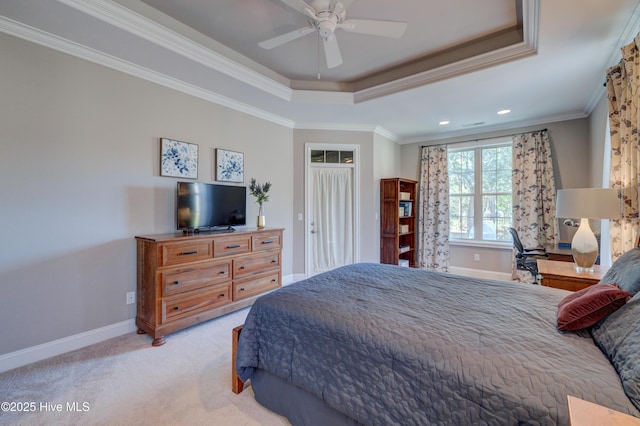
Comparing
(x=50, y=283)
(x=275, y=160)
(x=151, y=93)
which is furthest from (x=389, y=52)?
(x=50, y=283)

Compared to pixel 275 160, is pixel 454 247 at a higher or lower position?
lower

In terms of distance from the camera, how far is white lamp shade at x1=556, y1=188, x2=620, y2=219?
211cm

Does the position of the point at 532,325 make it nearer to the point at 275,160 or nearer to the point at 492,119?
the point at 275,160

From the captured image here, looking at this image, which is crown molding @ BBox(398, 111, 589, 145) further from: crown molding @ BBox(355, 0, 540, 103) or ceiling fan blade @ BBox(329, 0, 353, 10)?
ceiling fan blade @ BBox(329, 0, 353, 10)

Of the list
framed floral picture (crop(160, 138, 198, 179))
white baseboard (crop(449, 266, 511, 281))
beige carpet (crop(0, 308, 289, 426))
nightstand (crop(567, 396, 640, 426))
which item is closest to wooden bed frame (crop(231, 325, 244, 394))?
beige carpet (crop(0, 308, 289, 426))

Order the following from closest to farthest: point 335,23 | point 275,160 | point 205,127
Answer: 1. point 335,23
2. point 205,127
3. point 275,160

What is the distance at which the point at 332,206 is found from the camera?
4840 millimetres

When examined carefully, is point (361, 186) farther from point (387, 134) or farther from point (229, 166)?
point (229, 166)

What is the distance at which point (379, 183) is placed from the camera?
16.4ft

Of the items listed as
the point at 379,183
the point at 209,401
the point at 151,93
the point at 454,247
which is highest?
the point at 151,93

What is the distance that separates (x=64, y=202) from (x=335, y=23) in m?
2.76

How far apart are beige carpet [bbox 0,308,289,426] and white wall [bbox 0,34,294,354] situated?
0.37 m

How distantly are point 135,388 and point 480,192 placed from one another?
555 cm

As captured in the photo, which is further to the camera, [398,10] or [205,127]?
[205,127]
